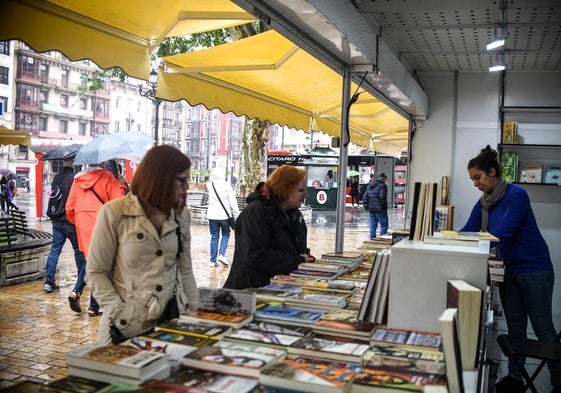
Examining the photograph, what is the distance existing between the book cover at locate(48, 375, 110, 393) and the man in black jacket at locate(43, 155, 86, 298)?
17.1 ft

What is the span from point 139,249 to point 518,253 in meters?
2.73

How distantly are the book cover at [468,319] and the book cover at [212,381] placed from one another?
721 mm

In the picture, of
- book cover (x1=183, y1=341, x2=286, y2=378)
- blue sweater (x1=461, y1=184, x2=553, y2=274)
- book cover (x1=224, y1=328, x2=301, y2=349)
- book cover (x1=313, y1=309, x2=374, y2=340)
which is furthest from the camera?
blue sweater (x1=461, y1=184, x2=553, y2=274)

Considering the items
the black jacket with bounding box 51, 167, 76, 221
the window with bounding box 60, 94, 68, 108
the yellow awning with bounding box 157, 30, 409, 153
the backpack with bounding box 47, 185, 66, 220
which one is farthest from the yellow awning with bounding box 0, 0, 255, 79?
the window with bounding box 60, 94, 68, 108

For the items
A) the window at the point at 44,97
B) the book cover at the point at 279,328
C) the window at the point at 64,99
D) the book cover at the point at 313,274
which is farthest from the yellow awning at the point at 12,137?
the window at the point at 64,99

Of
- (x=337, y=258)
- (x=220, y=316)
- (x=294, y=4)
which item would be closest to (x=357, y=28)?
(x=294, y=4)

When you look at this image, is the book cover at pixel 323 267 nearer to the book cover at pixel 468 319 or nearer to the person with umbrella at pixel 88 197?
the book cover at pixel 468 319

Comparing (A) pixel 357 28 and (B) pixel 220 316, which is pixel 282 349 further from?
(A) pixel 357 28

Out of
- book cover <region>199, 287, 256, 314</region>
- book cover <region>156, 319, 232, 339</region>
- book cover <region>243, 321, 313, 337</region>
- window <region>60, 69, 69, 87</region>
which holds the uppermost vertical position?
window <region>60, 69, 69, 87</region>

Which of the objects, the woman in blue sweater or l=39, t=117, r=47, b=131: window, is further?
l=39, t=117, r=47, b=131: window

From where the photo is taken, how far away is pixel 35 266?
26.3 ft

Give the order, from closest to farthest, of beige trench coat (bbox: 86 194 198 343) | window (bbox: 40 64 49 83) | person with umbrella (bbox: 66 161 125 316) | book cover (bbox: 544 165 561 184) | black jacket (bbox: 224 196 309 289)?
beige trench coat (bbox: 86 194 198 343) < black jacket (bbox: 224 196 309 289) < person with umbrella (bbox: 66 161 125 316) < book cover (bbox: 544 165 561 184) < window (bbox: 40 64 49 83)

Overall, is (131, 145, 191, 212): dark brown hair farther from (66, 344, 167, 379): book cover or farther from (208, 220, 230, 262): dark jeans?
(208, 220, 230, 262): dark jeans

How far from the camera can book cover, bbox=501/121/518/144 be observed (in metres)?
6.42
